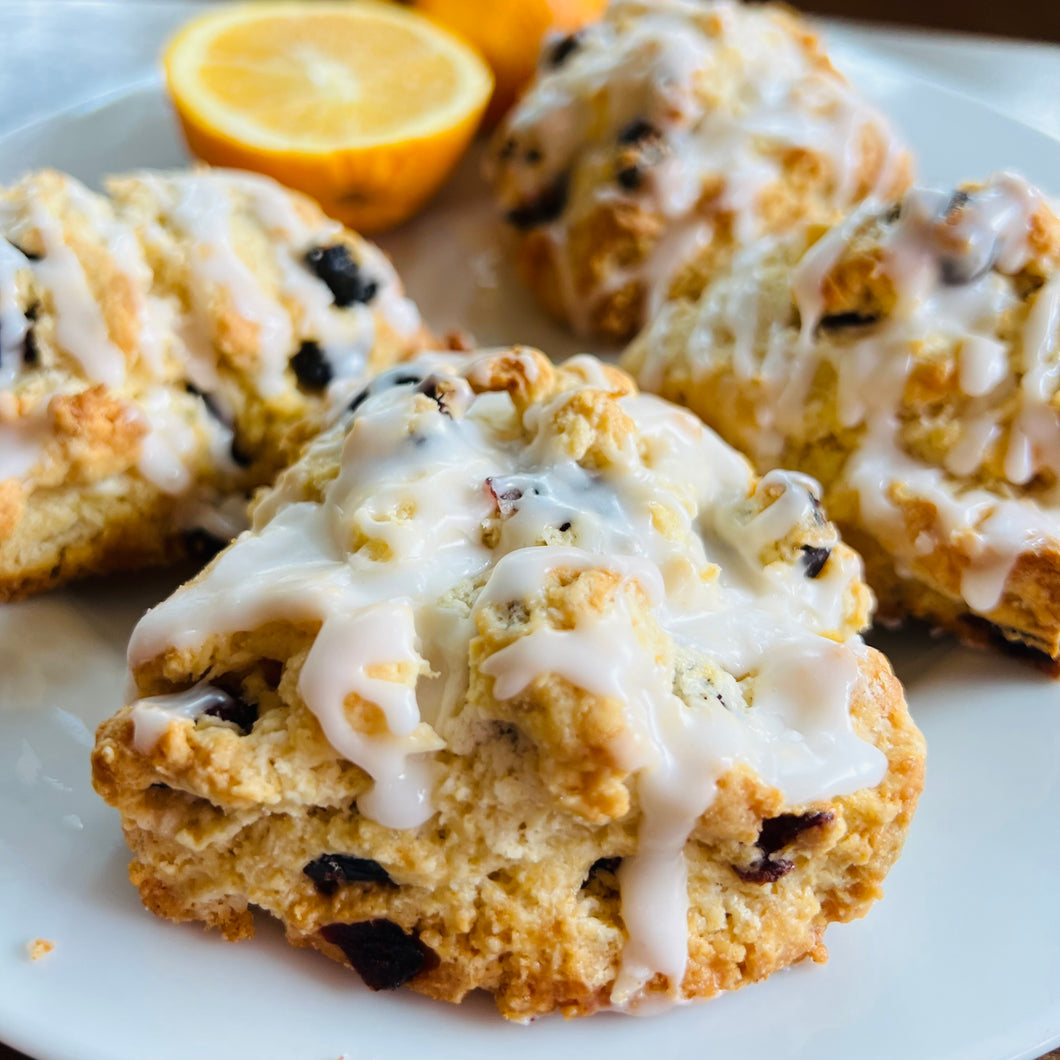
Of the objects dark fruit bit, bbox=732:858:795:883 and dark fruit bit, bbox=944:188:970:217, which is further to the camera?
dark fruit bit, bbox=944:188:970:217

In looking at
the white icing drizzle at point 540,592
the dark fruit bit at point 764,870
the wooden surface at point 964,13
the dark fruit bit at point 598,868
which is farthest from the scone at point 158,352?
the wooden surface at point 964,13

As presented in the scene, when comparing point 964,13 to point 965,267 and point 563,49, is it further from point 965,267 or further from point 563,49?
point 965,267

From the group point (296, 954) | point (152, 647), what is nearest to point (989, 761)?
point (296, 954)

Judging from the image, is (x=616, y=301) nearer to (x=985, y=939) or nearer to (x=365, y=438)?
(x=365, y=438)

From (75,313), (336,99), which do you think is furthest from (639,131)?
(75,313)

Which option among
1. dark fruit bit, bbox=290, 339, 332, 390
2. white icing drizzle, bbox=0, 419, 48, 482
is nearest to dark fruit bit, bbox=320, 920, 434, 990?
white icing drizzle, bbox=0, 419, 48, 482

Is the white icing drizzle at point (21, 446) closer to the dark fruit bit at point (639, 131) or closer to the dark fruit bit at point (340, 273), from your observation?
the dark fruit bit at point (340, 273)

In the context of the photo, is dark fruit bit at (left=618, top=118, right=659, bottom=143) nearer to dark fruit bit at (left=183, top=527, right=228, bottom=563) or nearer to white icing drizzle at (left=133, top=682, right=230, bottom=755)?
dark fruit bit at (left=183, top=527, right=228, bottom=563)
